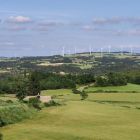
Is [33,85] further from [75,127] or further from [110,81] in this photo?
[110,81]

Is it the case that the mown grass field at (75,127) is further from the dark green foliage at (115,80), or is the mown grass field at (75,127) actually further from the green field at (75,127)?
the dark green foliage at (115,80)

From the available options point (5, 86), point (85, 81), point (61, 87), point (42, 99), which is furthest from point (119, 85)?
point (42, 99)

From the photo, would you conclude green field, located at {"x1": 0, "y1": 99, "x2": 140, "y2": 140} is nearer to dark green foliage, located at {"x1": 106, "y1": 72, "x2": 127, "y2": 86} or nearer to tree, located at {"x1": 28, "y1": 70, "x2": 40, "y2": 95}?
tree, located at {"x1": 28, "y1": 70, "x2": 40, "y2": 95}

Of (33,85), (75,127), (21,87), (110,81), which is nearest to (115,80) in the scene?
(110,81)

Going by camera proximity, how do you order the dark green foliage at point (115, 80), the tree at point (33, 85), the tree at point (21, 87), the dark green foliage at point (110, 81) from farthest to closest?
1. the dark green foliage at point (115, 80)
2. the dark green foliage at point (110, 81)
3. the tree at point (33, 85)
4. the tree at point (21, 87)

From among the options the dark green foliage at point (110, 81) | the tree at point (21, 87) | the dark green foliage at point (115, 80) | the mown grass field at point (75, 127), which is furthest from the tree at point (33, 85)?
the dark green foliage at point (115, 80)

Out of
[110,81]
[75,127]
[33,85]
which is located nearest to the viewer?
[75,127]

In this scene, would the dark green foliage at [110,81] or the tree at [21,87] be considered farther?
the dark green foliage at [110,81]

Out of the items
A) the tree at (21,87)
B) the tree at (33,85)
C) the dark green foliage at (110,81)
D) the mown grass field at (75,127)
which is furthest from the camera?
the dark green foliage at (110,81)

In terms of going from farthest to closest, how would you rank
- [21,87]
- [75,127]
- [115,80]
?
1. [115,80]
2. [21,87]
3. [75,127]

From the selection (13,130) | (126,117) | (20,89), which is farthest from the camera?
(20,89)

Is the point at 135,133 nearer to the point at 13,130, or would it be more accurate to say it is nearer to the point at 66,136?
the point at 66,136
